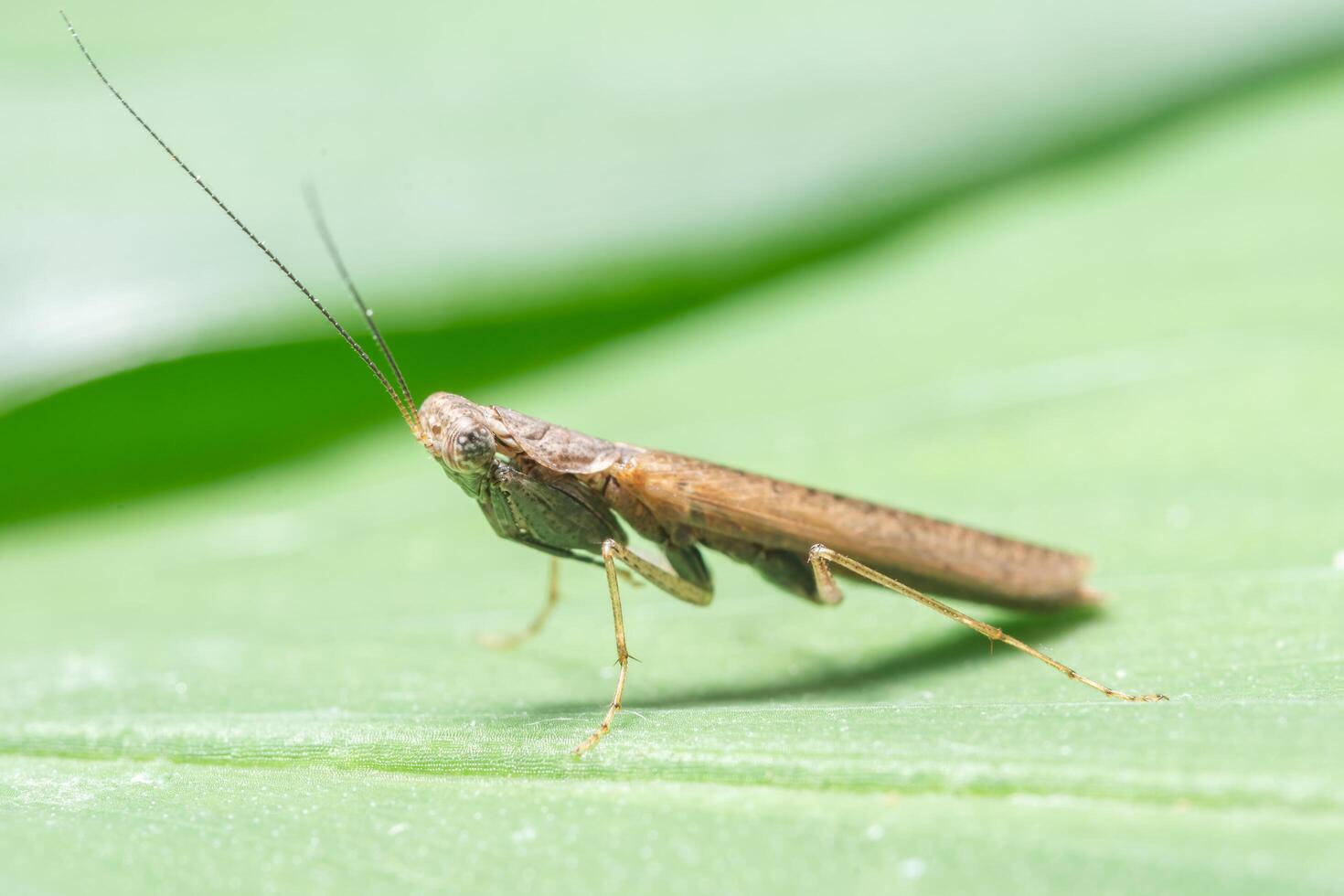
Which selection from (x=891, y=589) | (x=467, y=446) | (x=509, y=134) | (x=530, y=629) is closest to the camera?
(x=467, y=446)

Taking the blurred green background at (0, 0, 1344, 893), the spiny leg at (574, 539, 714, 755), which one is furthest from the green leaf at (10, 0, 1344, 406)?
the spiny leg at (574, 539, 714, 755)

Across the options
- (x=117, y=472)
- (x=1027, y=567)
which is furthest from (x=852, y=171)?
(x=117, y=472)

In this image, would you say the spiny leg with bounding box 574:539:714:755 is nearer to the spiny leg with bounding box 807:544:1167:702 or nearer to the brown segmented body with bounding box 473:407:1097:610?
the brown segmented body with bounding box 473:407:1097:610

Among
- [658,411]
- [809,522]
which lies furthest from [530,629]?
[658,411]

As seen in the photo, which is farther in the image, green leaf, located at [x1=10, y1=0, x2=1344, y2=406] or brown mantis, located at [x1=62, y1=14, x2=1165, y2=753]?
green leaf, located at [x1=10, y1=0, x2=1344, y2=406]

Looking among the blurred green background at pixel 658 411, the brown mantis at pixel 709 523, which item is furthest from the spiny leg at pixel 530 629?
the brown mantis at pixel 709 523

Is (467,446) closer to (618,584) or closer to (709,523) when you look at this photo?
(618,584)

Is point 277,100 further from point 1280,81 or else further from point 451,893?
point 1280,81
